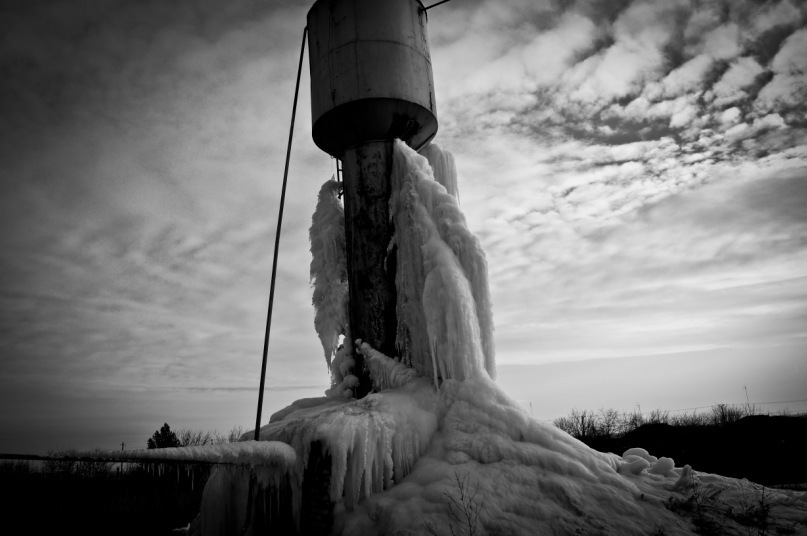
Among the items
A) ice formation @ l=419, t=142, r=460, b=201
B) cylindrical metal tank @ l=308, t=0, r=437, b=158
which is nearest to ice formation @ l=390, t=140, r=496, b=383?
cylindrical metal tank @ l=308, t=0, r=437, b=158

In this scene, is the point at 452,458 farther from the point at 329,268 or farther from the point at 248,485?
the point at 329,268

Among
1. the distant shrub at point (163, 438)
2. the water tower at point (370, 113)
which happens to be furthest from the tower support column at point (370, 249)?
the distant shrub at point (163, 438)

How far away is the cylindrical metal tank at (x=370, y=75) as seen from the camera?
8766mm

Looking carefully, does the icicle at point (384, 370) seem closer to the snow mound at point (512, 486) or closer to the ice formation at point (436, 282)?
the ice formation at point (436, 282)

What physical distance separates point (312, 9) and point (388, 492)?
940 centimetres

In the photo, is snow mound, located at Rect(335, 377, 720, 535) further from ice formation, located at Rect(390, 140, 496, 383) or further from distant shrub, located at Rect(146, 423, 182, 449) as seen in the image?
distant shrub, located at Rect(146, 423, 182, 449)

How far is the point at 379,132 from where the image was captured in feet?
29.5

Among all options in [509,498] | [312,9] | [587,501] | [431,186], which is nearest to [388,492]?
[509,498]

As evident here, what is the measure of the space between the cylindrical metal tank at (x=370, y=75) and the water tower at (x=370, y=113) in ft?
0.06

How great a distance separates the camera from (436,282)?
7.26m

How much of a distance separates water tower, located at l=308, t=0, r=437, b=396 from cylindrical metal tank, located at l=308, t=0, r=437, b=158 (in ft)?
0.06

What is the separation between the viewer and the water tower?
8469 mm

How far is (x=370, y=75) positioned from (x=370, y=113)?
70 centimetres

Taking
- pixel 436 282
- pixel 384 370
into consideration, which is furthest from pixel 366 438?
pixel 436 282
